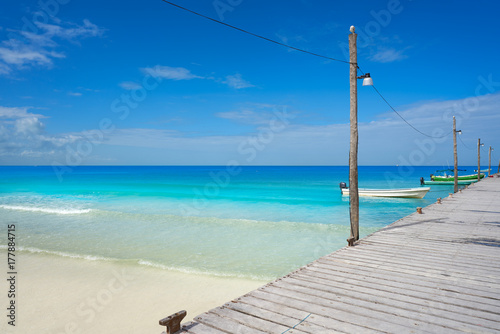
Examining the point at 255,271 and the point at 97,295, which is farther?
the point at 255,271

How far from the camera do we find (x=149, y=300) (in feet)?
26.9

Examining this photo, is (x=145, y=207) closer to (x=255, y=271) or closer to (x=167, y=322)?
(x=255, y=271)

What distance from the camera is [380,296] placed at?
15.5 ft

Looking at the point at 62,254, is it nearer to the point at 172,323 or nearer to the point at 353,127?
the point at 172,323

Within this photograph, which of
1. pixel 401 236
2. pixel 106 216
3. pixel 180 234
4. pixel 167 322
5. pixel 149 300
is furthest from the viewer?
pixel 106 216

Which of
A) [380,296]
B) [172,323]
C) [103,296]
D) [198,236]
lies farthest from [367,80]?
[198,236]

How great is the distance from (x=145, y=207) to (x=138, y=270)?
19.0 metres

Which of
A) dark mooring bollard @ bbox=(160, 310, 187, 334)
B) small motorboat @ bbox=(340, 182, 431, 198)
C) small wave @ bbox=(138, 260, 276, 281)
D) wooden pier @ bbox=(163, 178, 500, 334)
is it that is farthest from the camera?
small motorboat @ bbox=(340, 182, 431, 198)

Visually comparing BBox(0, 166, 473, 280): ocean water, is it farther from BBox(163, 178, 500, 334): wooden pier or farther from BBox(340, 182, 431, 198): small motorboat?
BBox(340, 182, 431, 198): small motorboat

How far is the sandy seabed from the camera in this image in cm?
699

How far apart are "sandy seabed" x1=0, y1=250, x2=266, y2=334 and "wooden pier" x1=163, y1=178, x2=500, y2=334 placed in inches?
138

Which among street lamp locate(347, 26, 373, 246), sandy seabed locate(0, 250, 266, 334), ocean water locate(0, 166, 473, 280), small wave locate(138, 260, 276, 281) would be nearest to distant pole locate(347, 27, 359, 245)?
street lamp locate(347, 26, 373, 246)

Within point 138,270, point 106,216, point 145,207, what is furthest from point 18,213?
point 138,270

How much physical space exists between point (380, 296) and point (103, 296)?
25.2ft
